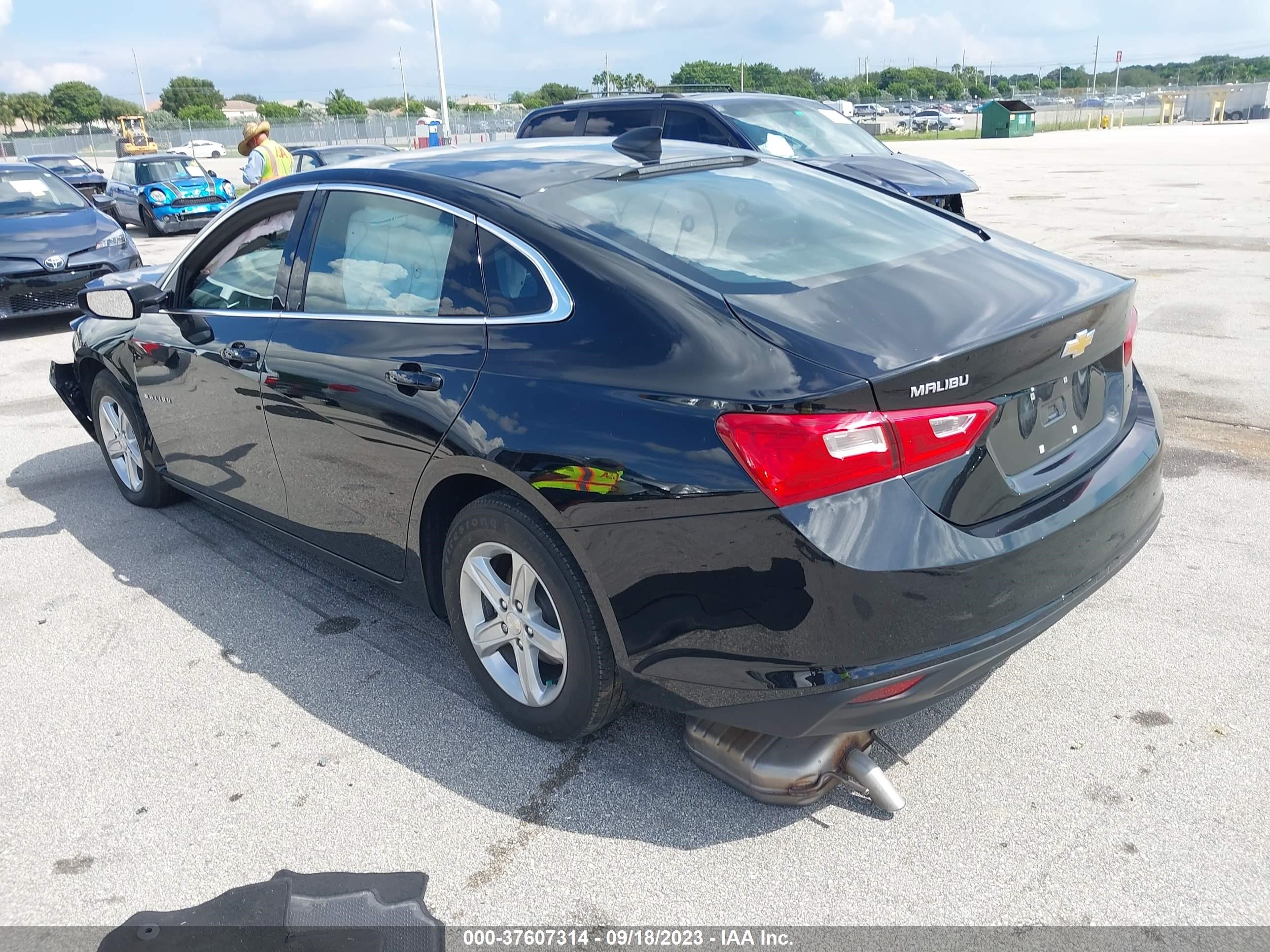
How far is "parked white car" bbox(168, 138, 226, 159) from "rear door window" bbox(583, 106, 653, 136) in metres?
49.2

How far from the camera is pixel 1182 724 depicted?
3.09 m

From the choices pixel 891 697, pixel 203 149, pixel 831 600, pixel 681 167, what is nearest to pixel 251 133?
pixel 681 167

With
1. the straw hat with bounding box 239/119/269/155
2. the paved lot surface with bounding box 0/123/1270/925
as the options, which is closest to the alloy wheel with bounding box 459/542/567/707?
the paved lot surface with bounding box 0/123/1270/925

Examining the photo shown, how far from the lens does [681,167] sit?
3.55 m

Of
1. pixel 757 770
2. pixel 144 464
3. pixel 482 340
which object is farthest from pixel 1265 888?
pixel 144 464

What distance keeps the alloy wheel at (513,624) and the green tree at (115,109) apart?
105606mm

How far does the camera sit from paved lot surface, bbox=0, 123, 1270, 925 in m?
2.56

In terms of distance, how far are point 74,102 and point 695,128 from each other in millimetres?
107329

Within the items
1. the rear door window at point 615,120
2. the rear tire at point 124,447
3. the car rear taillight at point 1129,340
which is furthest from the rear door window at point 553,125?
the car rear taillight at point 1129,340

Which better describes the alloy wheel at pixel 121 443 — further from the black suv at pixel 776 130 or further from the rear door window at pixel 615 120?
the rear door window at pixel 615 120

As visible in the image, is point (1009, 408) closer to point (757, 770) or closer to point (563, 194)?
point (757, 770)

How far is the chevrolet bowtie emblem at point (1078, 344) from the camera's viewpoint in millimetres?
2758

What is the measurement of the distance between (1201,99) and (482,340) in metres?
79.2

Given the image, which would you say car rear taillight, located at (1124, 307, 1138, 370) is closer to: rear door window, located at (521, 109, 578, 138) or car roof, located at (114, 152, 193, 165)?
rear door window, located at (521, 109, 578, 138)
